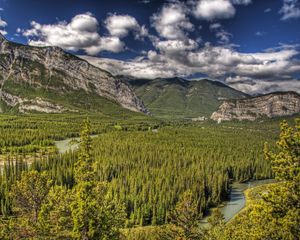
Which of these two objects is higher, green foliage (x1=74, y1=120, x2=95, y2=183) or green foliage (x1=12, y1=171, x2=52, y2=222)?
green foliage (x1=74, y1=120, x2=95, y2=183)

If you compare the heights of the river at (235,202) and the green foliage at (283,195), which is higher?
the green foliage at (283,195)

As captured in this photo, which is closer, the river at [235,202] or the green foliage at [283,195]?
the green foliage at [283,195]

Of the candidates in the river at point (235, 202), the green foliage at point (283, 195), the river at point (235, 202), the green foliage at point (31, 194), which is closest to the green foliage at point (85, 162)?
the green foliage at point (283, 195)

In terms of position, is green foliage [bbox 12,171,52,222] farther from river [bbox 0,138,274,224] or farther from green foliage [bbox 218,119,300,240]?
river [bbox 0,138,274,224]

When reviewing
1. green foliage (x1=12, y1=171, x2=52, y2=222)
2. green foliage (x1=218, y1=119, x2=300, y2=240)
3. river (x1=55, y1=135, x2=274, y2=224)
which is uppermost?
green foliage (x1=218, y1=119, x2=300, y2=240)

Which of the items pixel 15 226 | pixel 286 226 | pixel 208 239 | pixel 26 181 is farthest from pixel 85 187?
pixel 208 239

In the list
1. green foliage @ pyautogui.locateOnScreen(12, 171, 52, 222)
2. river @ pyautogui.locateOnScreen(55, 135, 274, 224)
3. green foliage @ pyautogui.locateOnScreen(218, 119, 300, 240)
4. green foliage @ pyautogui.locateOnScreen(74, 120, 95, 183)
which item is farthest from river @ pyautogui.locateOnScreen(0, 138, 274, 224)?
green foliage @ pyautogui.locateOnScreen(218, 119, 300, 240)

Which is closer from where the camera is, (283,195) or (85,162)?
(283,195)

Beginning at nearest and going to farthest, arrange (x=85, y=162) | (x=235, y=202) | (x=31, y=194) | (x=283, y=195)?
(x=283, y=195), (x=85, y=162), (x=31, y=194), (x=235, y=202)

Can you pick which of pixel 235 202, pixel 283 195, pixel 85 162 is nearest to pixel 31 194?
pixel 85 162

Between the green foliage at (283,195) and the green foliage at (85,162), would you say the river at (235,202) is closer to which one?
the green foliage at (85,162)

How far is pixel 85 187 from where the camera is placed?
1222 inches

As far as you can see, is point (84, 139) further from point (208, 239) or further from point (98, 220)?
point (208, 239)

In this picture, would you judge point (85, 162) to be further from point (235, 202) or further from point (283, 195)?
point (235, 202)
